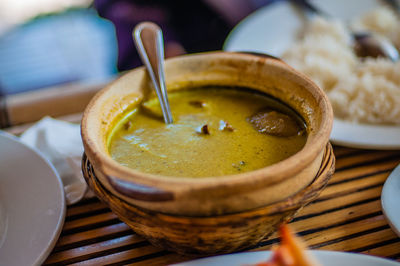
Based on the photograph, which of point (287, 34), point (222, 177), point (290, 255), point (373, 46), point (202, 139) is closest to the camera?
point (290, 255)

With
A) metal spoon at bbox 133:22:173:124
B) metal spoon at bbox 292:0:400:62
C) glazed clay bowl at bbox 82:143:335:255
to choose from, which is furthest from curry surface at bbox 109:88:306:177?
metal spoon at bbox 292:0:400:62

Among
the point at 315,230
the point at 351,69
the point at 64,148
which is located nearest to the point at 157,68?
the point at 64,148

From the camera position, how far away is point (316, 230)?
0.90 metres

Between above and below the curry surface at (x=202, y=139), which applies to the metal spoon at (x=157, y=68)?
above

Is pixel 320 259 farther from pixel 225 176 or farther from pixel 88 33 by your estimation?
pixel 88 33

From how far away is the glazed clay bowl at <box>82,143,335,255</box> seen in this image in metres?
0.68

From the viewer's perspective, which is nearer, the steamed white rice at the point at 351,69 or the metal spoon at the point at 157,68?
the metal spoon at the point at 157,68

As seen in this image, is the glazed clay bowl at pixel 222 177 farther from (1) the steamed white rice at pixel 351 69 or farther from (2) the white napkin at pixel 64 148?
(1) the steamed white rice at pixel 351 69

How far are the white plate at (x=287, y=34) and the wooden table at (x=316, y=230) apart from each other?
3.8 inches

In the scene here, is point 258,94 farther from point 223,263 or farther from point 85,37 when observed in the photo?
point 85,37

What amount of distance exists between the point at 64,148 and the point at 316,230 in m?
0.74

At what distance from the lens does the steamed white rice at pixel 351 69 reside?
3.99ft

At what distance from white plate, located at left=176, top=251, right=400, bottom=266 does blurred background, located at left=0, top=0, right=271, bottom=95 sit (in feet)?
5.93

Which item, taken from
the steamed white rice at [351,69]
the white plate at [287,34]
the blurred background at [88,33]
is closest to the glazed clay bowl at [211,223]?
the white plate at [287,34]
